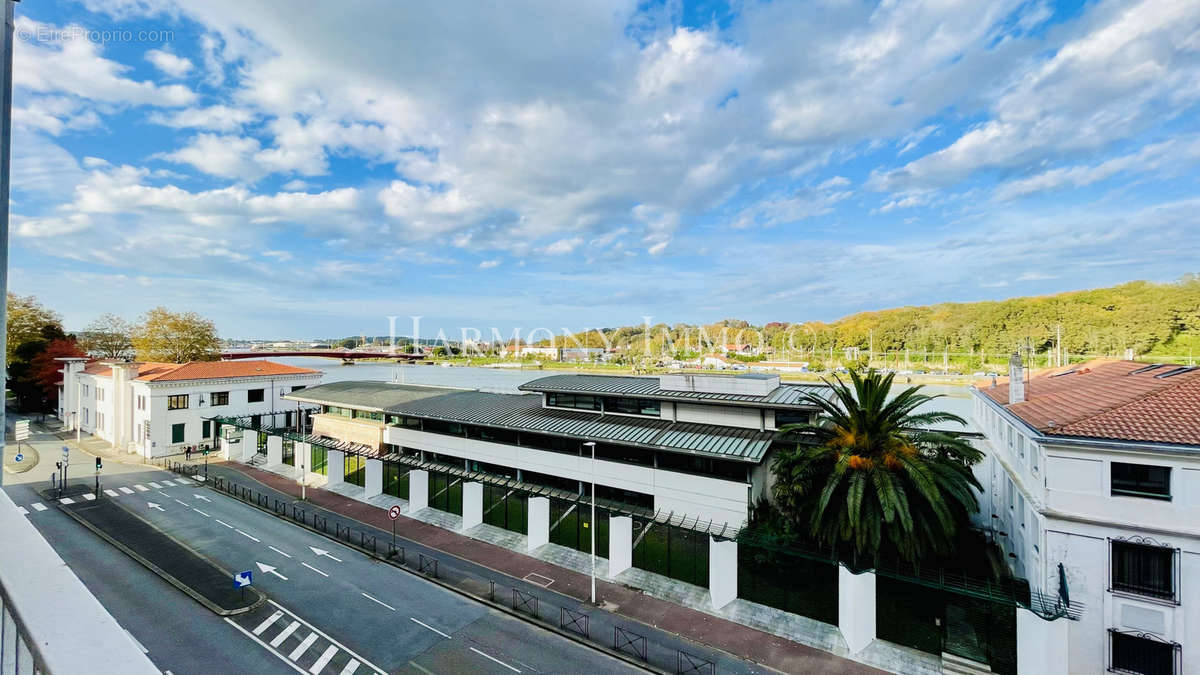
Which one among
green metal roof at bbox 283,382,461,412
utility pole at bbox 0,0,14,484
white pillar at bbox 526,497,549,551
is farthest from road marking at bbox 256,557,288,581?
utility pole at bbox 0,0,14,484

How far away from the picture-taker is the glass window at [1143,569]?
18.5 meters

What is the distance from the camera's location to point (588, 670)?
2105cm

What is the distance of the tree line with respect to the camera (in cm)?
7569

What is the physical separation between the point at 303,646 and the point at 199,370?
51.6 meters

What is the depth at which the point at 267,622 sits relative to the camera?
23438 millimetres

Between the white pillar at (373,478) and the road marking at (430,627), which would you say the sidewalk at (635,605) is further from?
the road marking at (430,627)

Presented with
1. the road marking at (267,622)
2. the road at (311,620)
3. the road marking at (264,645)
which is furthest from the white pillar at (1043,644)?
the road marking at (267,622)

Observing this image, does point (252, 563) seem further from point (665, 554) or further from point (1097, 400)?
point (1097, 400)

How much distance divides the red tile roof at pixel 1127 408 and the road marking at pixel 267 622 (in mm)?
33698

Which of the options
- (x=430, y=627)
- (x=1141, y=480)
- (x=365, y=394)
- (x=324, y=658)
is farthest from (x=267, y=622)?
(x=1141, y=480)

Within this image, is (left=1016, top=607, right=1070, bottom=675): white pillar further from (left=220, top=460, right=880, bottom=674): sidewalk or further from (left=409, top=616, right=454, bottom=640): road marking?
(left=409, top=616, right=454, bottom=640): road marking

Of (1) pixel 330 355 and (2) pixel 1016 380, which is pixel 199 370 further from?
(1) pixel 330 355

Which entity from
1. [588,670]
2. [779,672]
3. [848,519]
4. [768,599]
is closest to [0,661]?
[588,670]

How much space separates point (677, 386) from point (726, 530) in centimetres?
1068
